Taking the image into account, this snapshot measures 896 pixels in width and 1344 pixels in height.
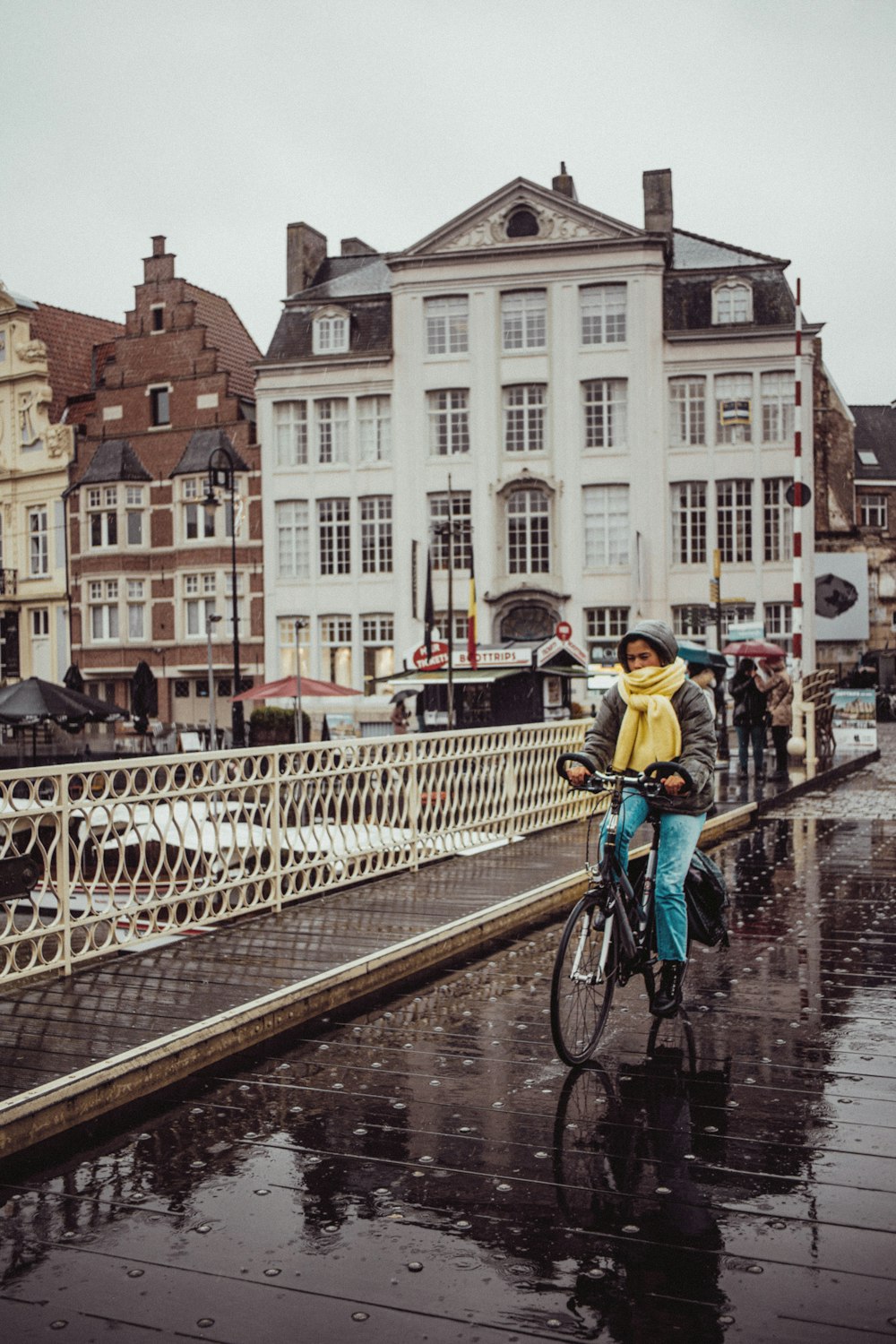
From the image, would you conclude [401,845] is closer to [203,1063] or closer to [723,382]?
[203,1063]

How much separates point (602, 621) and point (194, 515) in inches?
551

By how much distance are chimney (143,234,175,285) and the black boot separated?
43446mm

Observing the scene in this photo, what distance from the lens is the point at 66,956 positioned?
6773 millimetres

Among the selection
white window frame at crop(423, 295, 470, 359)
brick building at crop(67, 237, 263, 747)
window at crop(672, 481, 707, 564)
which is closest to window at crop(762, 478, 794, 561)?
window at crop(672, 481, 707, 564)

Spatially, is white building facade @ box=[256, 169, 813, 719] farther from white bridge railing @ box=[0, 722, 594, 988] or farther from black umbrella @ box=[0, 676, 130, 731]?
white bridge railing @ box=[0, 722, 594, 988]

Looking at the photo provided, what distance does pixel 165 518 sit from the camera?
4531 centimetres

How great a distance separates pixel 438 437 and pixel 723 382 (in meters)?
9.07

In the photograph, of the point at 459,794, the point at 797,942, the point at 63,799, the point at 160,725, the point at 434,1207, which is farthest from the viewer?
the point at 160,725

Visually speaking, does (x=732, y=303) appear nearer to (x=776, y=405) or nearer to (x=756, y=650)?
(x=776, y=405)

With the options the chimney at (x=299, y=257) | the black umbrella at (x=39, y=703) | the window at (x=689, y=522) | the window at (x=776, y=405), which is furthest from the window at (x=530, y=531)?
the black umbrella at (x=39, y=703)

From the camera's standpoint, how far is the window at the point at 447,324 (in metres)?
42.8

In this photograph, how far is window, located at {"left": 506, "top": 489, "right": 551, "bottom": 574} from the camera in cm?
4262

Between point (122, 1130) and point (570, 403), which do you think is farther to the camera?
point (570, 403)

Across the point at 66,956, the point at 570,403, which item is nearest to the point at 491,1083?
the point at 66,956
